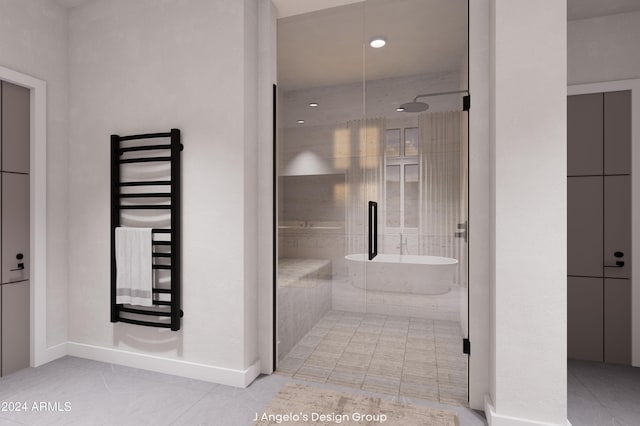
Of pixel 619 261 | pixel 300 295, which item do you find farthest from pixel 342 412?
pixel 619 261

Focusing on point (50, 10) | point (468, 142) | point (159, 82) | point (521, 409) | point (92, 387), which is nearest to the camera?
point (521, 409)

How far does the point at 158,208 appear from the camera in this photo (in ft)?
7.54

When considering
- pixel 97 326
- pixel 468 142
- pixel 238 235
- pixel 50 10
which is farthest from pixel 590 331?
pixel 50 10

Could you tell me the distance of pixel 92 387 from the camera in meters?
2.17

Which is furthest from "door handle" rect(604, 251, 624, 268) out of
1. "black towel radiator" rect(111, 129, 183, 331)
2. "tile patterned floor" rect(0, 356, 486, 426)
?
"black towel radiator" rect(111, 129, 183, 331)

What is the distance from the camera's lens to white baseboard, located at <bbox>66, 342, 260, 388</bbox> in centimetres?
219

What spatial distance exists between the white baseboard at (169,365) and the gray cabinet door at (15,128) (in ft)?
4.97

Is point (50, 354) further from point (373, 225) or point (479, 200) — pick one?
point (479, 200)

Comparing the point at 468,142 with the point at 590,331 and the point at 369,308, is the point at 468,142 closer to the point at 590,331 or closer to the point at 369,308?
the point at 369,308

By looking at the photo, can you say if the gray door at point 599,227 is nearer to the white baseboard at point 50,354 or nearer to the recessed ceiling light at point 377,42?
the recessed ceiling light at point 377,42


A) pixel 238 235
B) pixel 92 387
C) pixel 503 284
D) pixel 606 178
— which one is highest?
pixel 606 178

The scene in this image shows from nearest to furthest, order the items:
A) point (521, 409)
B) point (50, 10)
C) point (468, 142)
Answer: point (521, 409) < point (468, 142) < point (50, 10)

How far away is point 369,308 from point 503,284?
0.87 meters

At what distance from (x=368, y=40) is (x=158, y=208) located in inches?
75.6
